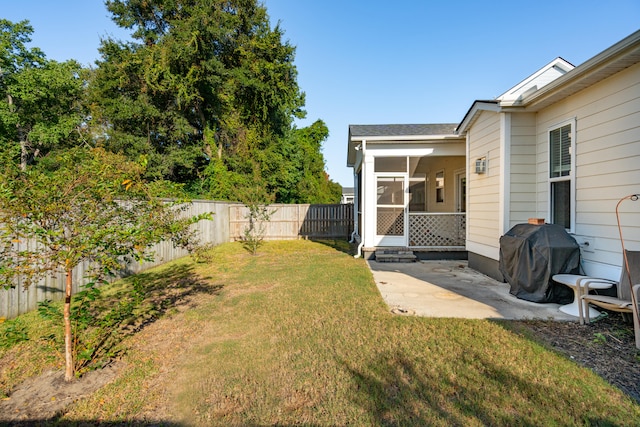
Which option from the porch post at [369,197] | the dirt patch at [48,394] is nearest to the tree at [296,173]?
the porch post at [369,197]

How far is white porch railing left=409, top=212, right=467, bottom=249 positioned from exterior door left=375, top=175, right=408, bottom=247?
317mm

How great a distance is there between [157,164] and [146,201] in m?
16.9

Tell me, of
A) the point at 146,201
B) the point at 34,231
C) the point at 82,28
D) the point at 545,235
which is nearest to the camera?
the point at 34,231

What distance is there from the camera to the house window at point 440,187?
10669mm

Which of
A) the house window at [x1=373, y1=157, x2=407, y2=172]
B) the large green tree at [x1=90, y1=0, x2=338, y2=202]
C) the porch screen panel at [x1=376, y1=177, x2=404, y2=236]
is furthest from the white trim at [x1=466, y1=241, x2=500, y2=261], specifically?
the large green tree at [x1=90, y1=0, x2=338, y2=202]

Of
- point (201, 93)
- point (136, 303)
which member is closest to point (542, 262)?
point (136, 303)

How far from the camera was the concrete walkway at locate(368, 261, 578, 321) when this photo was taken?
4270 millimetres

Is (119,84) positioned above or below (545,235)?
above

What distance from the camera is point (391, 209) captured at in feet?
29.5

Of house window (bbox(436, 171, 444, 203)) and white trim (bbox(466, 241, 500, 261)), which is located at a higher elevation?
house window (bbox(436, 171, 444, 203))

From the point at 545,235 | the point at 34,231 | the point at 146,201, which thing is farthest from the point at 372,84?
the point at 34,231

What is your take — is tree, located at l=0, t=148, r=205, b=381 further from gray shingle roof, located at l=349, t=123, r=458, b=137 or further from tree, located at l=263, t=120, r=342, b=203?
tree, located at l=263, t=120, r=342, b=203

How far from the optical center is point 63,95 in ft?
68.8

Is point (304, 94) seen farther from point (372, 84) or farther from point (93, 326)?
point (93, 326)
